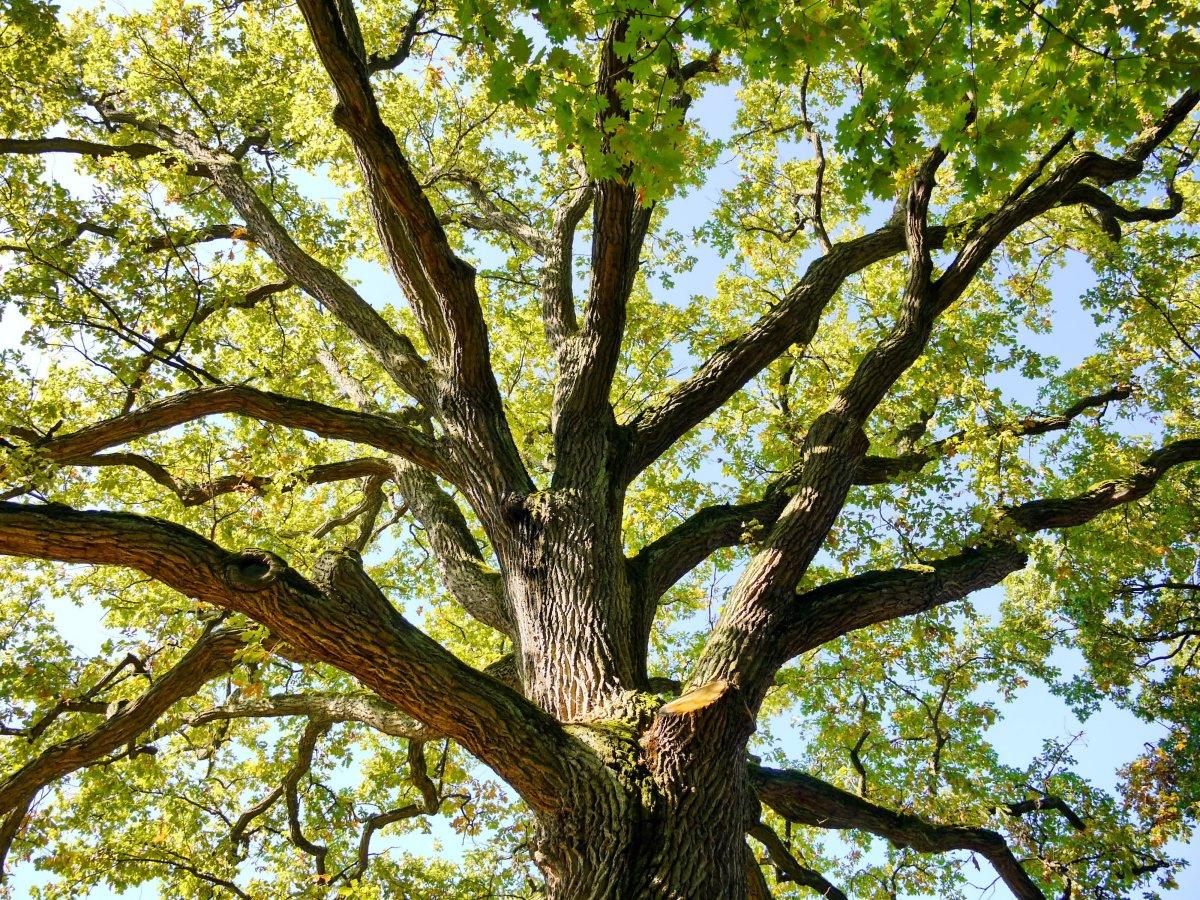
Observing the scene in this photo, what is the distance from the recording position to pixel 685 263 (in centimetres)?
1164

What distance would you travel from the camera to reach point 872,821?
6.00 meters

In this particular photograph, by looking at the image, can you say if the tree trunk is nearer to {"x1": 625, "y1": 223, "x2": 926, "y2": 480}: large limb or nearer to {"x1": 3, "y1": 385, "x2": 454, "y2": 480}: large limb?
{"x1": 625, "y1": 223, "x2": 926, "y2": 480}: large limb

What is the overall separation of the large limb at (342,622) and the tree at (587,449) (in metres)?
0.02

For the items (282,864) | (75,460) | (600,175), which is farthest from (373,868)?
Result: (600,175)

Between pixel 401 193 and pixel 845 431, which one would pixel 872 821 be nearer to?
pixel 845 431

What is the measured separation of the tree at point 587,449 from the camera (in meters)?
3.67

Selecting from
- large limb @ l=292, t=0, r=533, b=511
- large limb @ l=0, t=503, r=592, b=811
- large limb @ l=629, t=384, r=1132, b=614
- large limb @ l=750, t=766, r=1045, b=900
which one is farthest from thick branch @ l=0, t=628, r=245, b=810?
large limb @ l=750, t=766, r=1045, b=900

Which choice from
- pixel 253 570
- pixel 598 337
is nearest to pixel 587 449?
pixel 598 337

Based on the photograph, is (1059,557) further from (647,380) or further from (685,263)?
(685,263)

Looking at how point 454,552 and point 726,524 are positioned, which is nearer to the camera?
point 726,524

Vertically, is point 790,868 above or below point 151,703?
below

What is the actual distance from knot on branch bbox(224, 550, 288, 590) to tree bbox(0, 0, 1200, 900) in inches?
1.3

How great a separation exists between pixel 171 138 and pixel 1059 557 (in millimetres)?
11730

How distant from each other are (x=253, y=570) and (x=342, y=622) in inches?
20.4
